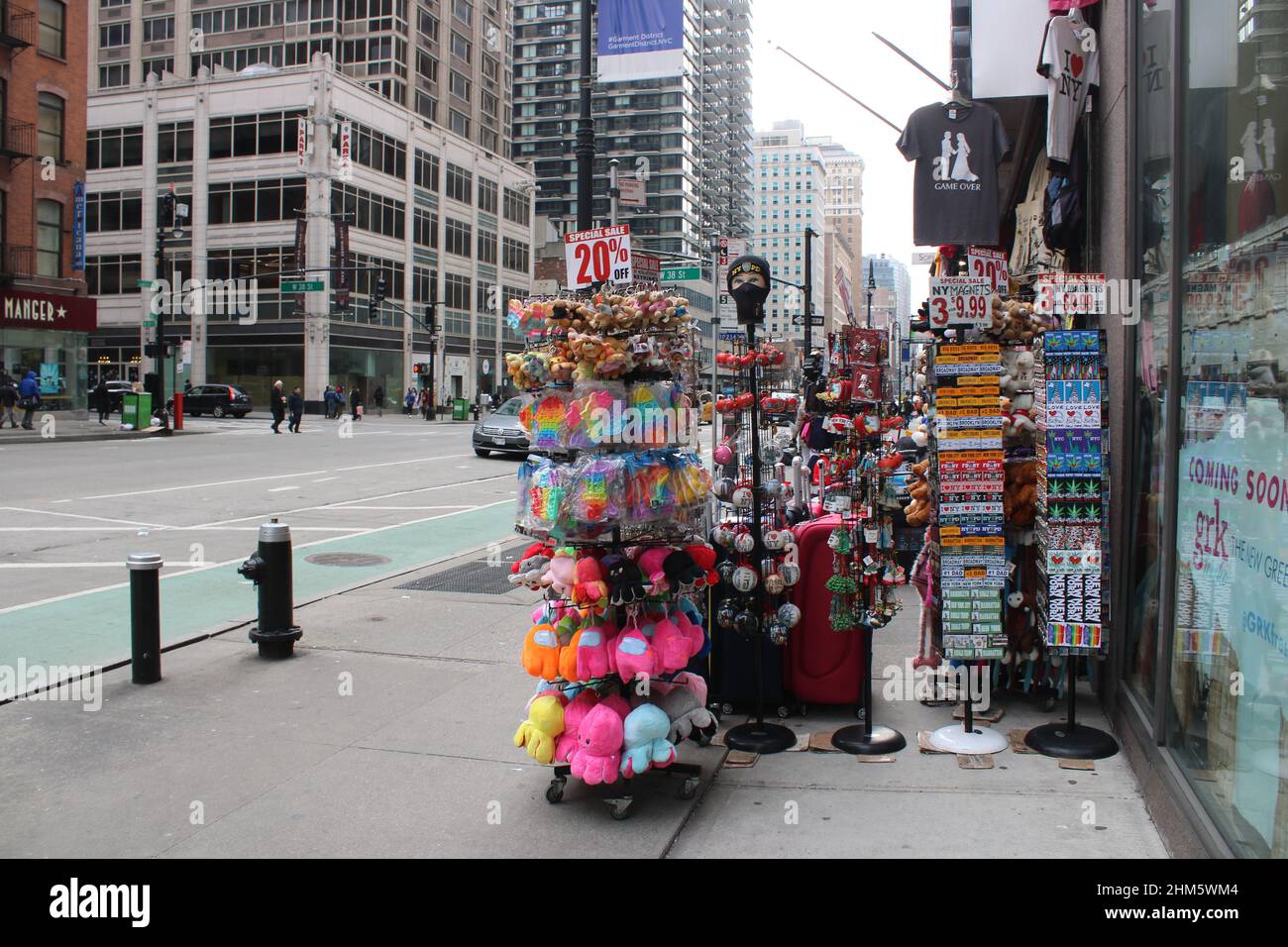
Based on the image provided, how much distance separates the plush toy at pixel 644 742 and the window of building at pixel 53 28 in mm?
41496

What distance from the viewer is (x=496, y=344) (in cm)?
7612

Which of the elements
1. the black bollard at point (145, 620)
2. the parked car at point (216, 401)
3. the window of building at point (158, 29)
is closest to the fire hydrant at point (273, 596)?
the black bollard at point (145, 620)

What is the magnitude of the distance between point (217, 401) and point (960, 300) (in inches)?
1924

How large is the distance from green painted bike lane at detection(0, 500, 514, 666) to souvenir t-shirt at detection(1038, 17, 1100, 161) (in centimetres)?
705

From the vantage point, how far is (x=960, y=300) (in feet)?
18.5

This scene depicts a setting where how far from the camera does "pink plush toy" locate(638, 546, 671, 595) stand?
4730 millimetres

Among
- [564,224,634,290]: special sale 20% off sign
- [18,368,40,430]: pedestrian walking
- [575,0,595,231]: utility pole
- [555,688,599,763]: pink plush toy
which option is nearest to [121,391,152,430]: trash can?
[18,368,40,430]: pedestrian walking

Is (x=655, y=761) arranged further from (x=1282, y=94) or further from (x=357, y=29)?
(x=357, y=29)

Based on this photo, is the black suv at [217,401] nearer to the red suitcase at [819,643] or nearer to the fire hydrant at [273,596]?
the fire hydrant at [273,596]

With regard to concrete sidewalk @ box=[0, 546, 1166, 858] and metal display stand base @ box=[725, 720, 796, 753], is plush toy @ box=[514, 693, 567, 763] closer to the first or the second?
concrete sidewalk @ box=[0, 546, 1166, 858]

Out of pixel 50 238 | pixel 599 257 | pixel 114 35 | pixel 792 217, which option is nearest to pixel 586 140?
pixel 599 257

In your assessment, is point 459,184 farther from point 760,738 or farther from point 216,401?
point 760,738

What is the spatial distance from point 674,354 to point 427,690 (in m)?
2.85
